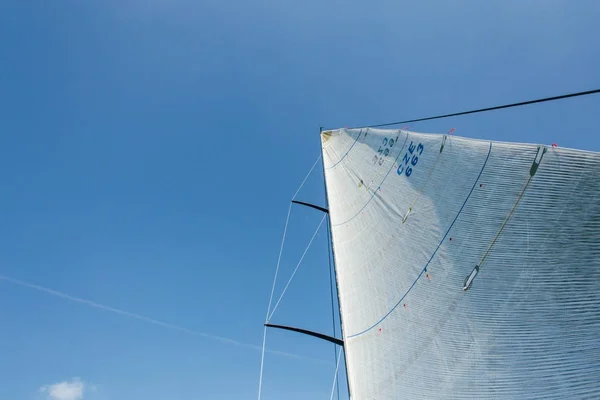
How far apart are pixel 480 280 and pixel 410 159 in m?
2.95

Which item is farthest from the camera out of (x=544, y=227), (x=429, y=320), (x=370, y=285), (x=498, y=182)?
(x=370, y=285)

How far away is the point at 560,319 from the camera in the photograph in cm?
308

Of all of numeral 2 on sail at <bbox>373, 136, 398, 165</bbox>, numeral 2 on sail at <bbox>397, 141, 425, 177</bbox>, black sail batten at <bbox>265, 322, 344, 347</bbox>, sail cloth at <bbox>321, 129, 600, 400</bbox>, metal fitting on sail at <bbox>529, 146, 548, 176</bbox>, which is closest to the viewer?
sail cloth at <bbox>321, 129, 600, 400</bbox>

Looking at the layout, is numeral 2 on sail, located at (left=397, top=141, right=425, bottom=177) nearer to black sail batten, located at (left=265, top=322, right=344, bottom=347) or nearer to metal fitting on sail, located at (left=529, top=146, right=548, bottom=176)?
metal fitting on sail, located at (left=529, top=146, right=548, bottom=176)

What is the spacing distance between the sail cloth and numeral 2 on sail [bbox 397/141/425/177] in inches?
1.1

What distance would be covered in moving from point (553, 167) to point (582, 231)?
0.67 metres

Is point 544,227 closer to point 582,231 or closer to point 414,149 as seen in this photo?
point 582,231

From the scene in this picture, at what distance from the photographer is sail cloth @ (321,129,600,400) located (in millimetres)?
3082

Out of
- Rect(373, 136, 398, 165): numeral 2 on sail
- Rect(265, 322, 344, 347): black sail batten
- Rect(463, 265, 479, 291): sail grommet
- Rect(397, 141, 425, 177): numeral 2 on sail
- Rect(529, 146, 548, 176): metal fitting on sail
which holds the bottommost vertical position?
Rect(463, 265, 479, 291): sail grommet

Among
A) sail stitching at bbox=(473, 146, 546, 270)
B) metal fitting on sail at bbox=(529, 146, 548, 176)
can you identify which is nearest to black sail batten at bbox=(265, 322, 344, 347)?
sail stitching at bbox=(473, 146, 546, 270)

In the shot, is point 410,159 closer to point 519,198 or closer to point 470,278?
point 519,198

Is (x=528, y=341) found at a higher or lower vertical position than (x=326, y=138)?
lower

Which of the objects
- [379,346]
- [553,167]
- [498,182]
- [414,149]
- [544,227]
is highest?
[414,149]

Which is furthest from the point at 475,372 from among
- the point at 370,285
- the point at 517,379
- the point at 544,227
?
the point at 370,285
